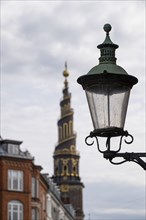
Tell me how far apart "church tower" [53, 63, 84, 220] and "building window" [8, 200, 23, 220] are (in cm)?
7950

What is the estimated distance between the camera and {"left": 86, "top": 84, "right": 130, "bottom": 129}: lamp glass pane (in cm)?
859

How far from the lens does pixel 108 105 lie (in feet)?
28.2

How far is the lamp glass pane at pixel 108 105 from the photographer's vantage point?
28.2ft

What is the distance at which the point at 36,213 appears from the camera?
7438 cm

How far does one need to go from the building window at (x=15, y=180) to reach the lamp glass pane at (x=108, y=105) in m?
62.0

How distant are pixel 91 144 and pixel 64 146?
142702 mm

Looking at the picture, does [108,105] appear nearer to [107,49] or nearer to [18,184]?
[107,49]

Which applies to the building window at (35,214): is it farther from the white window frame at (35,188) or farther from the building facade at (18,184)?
the white window frame at (35,188)

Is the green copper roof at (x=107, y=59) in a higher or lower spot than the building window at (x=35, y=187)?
lower

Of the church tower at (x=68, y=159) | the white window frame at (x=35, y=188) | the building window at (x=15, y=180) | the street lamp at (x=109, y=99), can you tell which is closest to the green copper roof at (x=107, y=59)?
the street lamp at (x=109, y=99)

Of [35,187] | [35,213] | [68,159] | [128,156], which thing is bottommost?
[128,156]

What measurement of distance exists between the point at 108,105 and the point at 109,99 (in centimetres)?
9

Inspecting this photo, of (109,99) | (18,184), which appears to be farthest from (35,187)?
(109,99)

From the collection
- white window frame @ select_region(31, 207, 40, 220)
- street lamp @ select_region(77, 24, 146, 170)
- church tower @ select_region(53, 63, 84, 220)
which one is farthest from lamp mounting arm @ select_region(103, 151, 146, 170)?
church tower @ select_region(53, 63, 84, 220)
